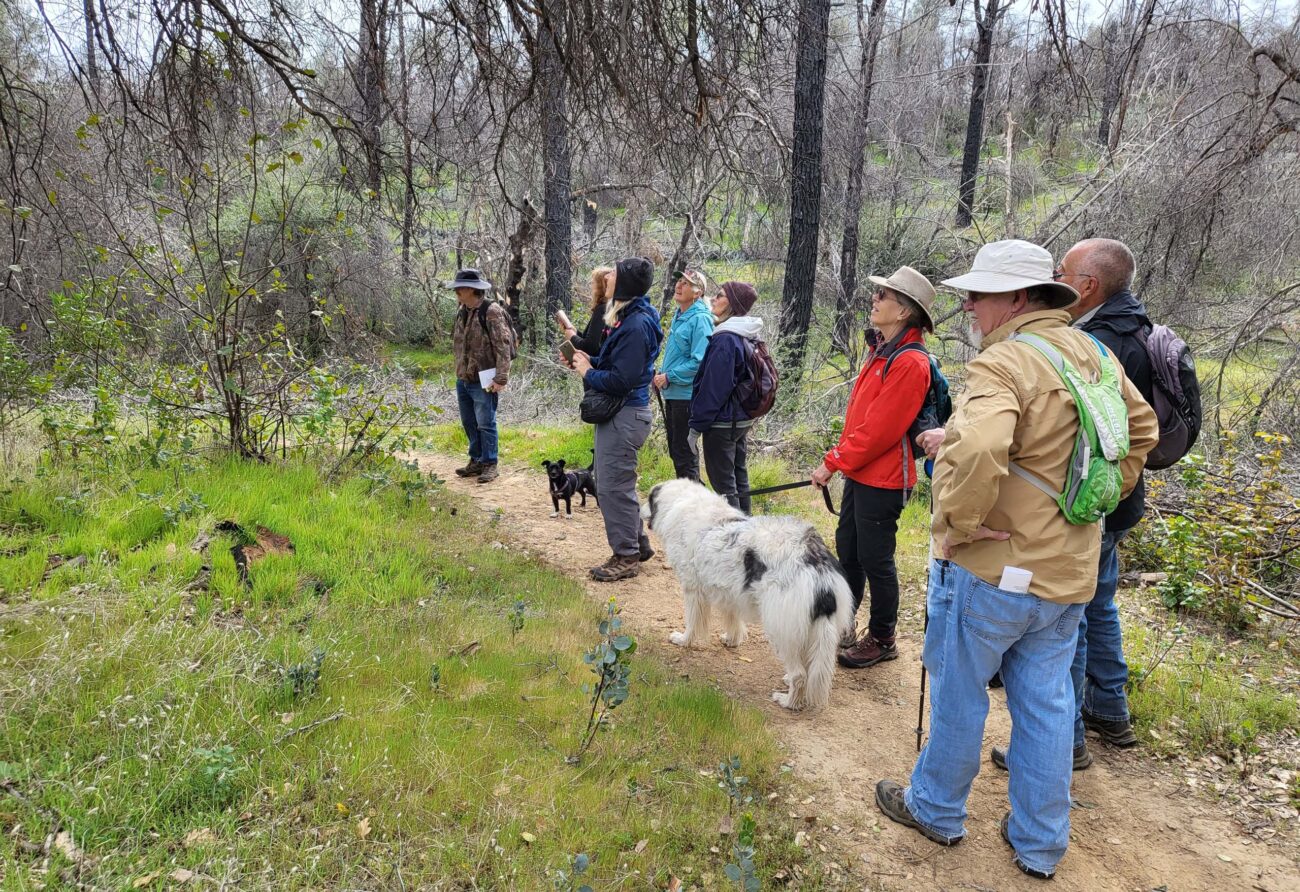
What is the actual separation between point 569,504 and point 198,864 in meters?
5.33

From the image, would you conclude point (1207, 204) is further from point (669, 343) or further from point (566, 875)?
point (566, 875)

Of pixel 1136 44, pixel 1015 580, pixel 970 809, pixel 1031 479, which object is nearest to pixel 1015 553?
pixel 1015 580

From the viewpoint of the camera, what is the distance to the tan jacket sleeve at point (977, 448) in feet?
8.15

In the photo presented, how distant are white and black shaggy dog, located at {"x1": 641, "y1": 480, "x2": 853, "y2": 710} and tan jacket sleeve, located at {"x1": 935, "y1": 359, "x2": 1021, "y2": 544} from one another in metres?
1.42

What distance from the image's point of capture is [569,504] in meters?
7.57

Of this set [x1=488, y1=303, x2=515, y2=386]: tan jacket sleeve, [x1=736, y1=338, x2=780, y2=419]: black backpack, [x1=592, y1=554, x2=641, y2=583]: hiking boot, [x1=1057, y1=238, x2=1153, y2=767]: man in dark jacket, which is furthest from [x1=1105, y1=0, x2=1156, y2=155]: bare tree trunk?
[x1=488, y1=303, x2=515, y2=386]: tan jacket sleeve

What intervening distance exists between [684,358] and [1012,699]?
3.97 metres

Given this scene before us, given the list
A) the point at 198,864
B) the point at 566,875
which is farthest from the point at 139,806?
the point at 566,875

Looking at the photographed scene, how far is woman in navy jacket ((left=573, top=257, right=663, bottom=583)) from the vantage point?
525cm

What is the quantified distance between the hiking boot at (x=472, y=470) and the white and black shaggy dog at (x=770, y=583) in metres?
4.00

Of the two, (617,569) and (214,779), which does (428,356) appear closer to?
(617,569)

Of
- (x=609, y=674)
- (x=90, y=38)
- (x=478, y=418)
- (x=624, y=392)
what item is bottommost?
(x=609, y=674)

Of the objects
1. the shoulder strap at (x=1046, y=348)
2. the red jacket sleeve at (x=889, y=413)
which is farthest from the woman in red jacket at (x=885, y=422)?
the shoulder strap at (x=1046, y=348)

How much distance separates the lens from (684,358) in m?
6.22
